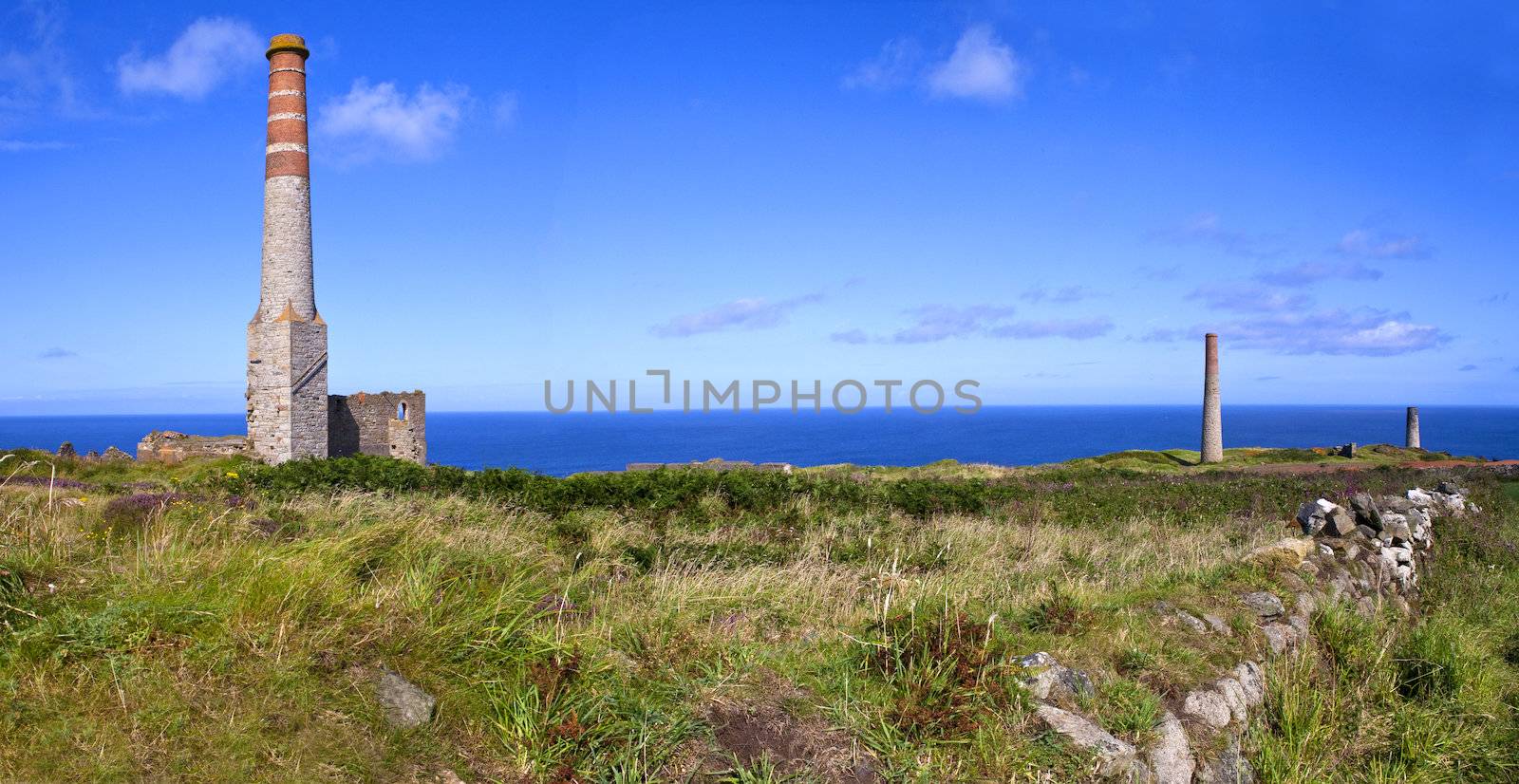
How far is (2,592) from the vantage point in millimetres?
4309

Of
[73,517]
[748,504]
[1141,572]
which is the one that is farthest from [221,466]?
[1141,572]

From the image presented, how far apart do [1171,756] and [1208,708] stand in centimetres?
66

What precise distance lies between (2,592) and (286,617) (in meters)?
1.34

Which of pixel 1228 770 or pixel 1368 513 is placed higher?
pixel 1368 513

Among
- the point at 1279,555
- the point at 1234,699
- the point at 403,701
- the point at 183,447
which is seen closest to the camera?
the point at 403,701

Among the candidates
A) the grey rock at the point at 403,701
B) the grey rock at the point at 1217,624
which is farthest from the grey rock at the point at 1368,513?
the grey rock at the point at 403,701

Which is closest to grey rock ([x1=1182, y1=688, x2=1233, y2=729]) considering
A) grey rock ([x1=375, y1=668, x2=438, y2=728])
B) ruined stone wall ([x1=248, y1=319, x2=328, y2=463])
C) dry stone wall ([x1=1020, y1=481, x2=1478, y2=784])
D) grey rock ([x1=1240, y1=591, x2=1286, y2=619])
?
dry stone wall ([x1=1020, y1=481, x2=1478, y2=784])

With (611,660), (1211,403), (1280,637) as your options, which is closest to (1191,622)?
(1280,637)

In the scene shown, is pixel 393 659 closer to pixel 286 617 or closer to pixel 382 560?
pixel 286 617

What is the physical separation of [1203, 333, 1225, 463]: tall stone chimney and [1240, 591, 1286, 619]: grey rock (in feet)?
121

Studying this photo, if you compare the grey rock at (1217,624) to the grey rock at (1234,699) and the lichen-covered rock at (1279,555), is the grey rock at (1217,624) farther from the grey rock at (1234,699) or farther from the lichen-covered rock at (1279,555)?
the lichen-covered rock at (1279,555)

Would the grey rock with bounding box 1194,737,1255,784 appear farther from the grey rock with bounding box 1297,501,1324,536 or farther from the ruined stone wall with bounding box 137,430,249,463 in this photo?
the ruined stone wall with bounding box 137,430,249,463

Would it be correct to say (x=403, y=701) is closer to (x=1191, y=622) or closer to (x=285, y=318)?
(x=1191, y=622)

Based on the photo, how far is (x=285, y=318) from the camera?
2795 centimetres
